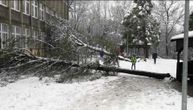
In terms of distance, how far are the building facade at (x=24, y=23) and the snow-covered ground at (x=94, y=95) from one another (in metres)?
2.79

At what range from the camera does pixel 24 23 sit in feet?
96.1

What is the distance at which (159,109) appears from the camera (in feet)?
31.7

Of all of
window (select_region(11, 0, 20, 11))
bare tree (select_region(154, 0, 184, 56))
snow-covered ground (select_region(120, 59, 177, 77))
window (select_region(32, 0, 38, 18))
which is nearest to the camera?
snow-covered ground (select_region(120, 59, 177, 77))

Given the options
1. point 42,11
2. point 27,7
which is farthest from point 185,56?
point 42,11

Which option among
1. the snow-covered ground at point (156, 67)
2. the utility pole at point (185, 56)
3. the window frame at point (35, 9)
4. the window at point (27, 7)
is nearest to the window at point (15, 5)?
the window at point (27, 7)

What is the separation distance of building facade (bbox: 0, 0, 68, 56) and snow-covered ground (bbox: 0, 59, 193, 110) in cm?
279

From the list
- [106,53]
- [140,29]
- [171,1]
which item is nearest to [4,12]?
[106,53]

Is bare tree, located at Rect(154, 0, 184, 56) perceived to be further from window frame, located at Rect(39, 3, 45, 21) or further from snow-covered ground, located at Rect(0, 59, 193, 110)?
snow-covered ground, located at Rect(0, 59, 193, 110)

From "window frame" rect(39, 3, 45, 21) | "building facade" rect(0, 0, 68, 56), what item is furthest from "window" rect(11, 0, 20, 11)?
"window frame" rect(39, 3, 45, 21)

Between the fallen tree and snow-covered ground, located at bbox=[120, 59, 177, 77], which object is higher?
the fallen tree

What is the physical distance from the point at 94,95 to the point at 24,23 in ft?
64.1

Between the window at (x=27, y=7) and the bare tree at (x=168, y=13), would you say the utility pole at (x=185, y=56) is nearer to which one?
the window at (x=27, y=7)

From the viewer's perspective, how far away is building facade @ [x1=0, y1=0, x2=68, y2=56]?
17175 mm

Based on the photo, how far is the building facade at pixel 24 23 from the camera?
17.2 meters
